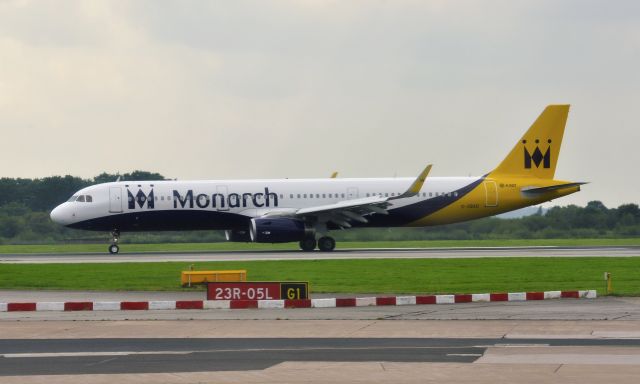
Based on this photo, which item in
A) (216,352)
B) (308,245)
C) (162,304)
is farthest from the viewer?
(308,245)

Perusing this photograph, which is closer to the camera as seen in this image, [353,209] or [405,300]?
[405,300]

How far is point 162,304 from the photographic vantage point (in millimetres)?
29703

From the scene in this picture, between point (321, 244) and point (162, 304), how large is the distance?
31.4 m

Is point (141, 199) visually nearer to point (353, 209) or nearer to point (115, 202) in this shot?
point (115, 202)

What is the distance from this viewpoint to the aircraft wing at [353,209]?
192ft

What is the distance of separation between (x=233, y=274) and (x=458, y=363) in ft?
61.4

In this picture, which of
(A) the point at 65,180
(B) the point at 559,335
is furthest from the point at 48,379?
(A) the point at 65,180

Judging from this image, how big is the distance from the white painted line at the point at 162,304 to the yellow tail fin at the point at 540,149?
3686 cm

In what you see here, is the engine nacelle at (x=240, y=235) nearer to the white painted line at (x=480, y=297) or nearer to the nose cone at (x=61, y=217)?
the nose cone at (x=61, y=217)

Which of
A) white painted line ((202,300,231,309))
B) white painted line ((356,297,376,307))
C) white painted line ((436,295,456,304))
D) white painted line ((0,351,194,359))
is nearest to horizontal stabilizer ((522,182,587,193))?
white painted line ((436,295,456,304))

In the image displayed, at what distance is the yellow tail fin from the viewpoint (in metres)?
63.9

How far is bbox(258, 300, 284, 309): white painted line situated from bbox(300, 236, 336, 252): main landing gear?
3047 centimetres

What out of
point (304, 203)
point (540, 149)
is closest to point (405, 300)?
point (304, 203)

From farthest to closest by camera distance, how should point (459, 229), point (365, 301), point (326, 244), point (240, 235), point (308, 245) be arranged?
point (459, 229)
point (240, 235)
point (308, 245)
point (326, 244)
point (365, 301)
